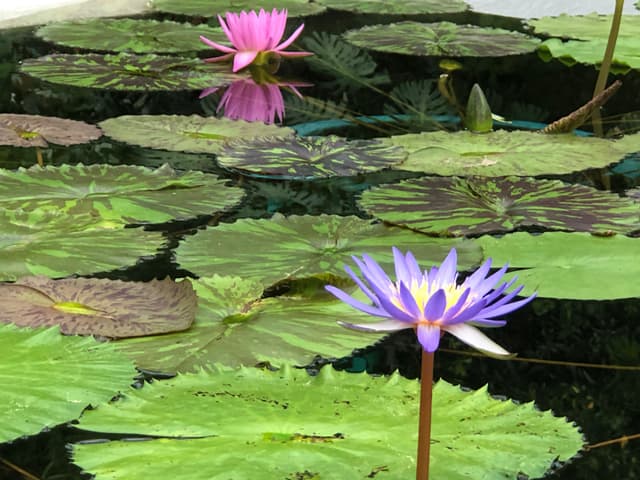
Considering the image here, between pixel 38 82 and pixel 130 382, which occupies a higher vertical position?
pixel 38 82

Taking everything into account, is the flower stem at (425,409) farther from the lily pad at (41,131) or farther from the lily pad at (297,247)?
the lily pad at (41,131)

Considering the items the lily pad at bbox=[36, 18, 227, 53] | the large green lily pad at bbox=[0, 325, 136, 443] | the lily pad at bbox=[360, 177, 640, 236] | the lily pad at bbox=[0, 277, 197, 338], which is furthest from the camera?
the lily pad at bbox=[36, 18, 227, 53]

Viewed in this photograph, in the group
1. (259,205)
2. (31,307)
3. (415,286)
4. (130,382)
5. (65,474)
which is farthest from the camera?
(259,205)

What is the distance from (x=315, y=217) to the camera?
1684mm

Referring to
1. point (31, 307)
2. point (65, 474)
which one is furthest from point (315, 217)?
point (65, 474)

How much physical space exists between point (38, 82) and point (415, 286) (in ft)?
6.39

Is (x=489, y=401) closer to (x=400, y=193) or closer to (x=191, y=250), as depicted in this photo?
(x=191, y=250)

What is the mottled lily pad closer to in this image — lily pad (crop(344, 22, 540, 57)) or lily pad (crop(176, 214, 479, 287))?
lily pad (crop(176, 214, 479, 287))

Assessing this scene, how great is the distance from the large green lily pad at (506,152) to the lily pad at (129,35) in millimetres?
1095

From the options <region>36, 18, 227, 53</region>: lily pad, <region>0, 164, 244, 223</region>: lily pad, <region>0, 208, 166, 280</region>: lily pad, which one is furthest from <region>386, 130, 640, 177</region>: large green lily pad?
<region>36, 18, 227, 53</region>: lily pad

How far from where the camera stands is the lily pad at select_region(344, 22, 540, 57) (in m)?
3.11

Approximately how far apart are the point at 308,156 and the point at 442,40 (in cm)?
133

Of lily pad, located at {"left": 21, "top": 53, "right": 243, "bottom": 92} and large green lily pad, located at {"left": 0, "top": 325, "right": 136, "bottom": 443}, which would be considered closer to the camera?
large green lily pad, located at {"left": 0, "top": 325, "right": 136, "bottom": 443}

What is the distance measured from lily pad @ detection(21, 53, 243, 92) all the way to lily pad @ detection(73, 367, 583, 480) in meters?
1.57
